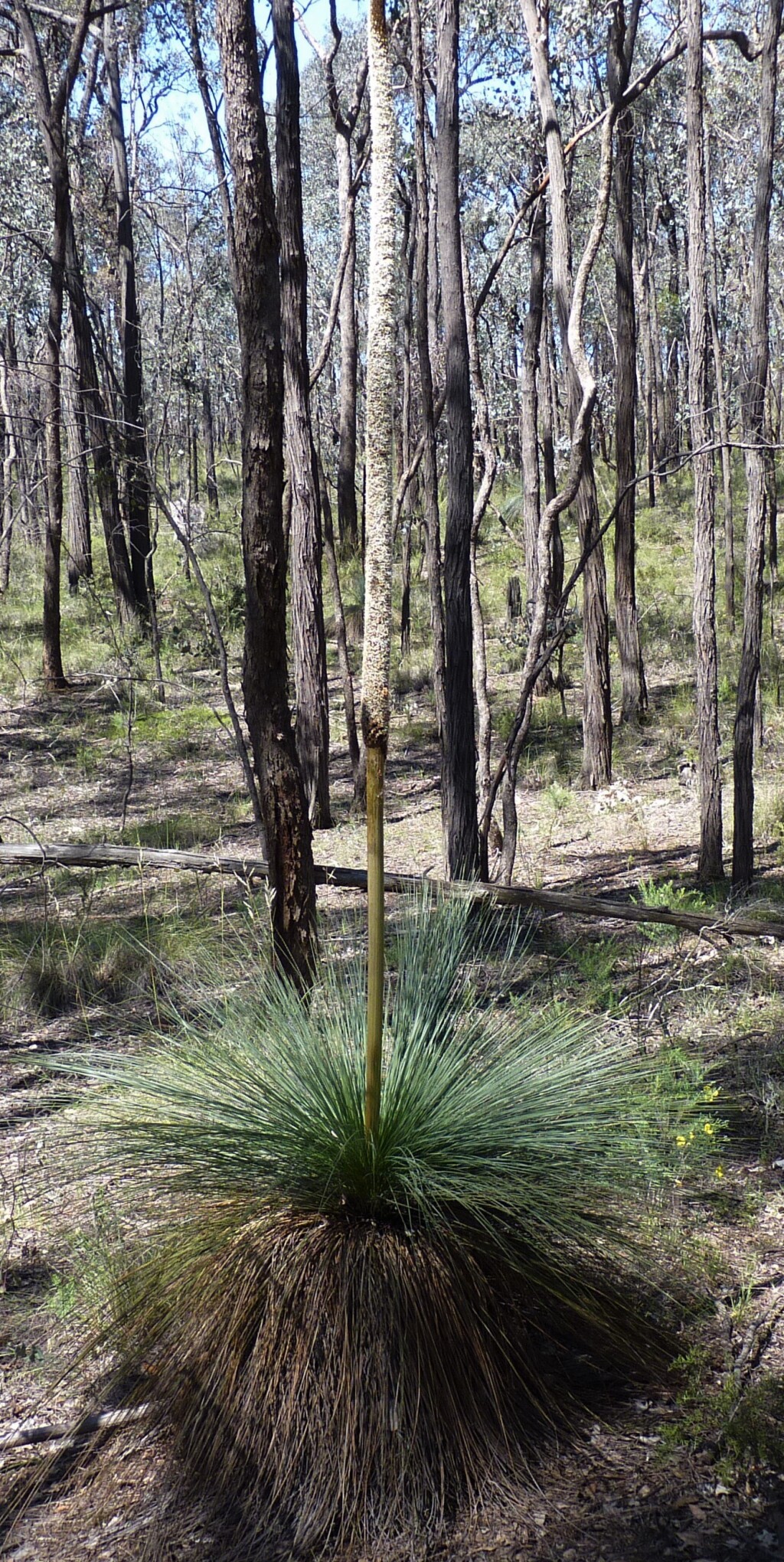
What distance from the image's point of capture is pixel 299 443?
25.5ft

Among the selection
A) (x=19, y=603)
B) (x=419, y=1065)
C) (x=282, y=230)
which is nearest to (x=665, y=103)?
(x=19, y=603)

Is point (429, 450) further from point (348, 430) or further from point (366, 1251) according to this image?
point (348, 430)

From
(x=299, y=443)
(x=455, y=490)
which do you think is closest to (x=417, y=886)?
(x=455, y=490)

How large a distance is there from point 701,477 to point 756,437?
0.37 meters

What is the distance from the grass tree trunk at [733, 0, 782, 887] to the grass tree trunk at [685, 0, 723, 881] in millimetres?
232

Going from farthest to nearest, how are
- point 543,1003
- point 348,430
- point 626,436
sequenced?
1. point 348,430
2. point 626,436
3. point 543,1003

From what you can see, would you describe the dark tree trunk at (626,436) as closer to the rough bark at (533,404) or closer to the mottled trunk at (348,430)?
the rough bark at (533,404)

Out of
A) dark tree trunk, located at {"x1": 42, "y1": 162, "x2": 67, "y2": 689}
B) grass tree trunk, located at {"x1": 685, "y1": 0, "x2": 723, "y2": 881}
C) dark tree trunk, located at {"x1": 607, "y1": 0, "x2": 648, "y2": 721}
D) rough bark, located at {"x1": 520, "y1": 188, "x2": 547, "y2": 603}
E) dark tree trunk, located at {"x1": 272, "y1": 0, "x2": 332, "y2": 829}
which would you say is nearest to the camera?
grass tree trunk, located at {"x1": 685, "y1": 0, "x2": 723, "y2": 881}

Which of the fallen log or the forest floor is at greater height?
the fallen log

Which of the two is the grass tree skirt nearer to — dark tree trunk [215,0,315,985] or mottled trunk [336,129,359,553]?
dark tree trunk [215,0,315,985]

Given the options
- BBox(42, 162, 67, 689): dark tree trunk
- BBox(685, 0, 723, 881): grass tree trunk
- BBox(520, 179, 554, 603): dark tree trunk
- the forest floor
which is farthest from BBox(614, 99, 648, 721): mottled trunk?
BBox(42, 162, 67, 689): dark tree trunk

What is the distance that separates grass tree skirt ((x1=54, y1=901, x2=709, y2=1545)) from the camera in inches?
86.5

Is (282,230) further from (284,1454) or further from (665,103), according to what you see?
(665,103)

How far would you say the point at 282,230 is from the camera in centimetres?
746
